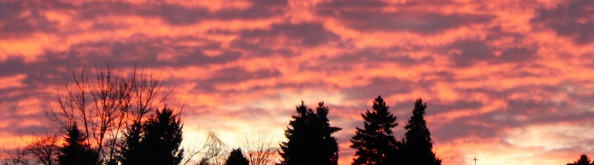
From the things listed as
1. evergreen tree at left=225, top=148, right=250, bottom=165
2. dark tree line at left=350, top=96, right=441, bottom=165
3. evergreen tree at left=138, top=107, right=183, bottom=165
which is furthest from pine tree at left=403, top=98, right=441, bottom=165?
evergreen tree at left=138, top=107, right=183, bottom=165

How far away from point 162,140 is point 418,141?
36.1 metres

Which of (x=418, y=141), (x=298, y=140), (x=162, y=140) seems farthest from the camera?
(x=418, y=141)

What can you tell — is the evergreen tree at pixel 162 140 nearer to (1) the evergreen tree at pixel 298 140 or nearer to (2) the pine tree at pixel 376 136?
(1) the evergreen tree at pixel 298 140

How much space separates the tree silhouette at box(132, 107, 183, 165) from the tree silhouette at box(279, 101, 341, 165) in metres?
14.5

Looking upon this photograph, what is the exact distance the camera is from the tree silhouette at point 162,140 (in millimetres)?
61469

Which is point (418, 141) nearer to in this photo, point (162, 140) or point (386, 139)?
point (386, 139)

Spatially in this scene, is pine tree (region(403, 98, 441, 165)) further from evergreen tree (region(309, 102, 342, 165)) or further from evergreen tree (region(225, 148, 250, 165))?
evergreen tree (region(225, 148, 250, 165))

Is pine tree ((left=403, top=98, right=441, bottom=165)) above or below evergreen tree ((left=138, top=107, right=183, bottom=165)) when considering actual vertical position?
above

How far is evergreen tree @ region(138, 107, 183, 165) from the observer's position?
61469mm

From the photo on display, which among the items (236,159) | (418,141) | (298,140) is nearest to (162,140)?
(298,140)

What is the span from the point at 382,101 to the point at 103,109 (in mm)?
52669

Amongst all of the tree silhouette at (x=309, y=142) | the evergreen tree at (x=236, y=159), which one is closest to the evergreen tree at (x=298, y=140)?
the tree silhouette at (x=309, y=142)

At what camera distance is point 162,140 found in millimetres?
66938

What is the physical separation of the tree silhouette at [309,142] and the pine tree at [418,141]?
12.2 metres
